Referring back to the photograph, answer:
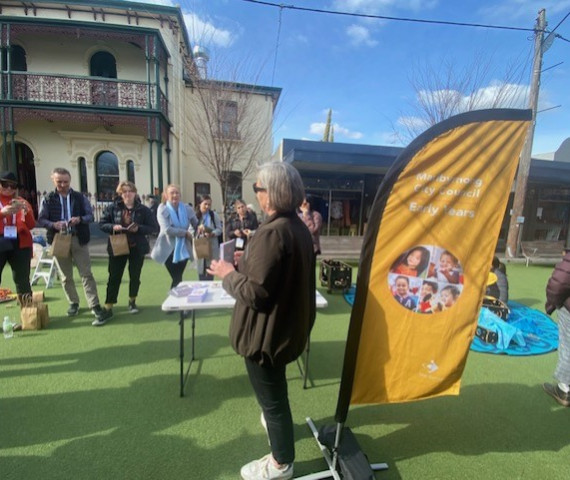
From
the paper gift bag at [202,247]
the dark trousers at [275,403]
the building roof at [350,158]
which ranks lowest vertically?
the dark trousers at [275,403]

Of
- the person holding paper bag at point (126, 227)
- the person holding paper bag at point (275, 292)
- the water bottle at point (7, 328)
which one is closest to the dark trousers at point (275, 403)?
the person holding paper bag at point (275, 292)

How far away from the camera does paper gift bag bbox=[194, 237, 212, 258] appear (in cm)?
408

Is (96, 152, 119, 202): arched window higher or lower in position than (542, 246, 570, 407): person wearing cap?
higher

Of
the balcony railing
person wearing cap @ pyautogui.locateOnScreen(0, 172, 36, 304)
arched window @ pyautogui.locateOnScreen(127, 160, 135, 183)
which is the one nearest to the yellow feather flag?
person wearing cap @ pyautogui.locateOnScreen(0, 172, 36, 304)

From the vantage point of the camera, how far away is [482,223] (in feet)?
5.45

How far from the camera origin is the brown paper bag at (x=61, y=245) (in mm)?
3519

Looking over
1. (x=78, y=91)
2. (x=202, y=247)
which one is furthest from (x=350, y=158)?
(x=78, y=91)

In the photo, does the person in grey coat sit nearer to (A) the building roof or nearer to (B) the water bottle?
(B) the water bottle

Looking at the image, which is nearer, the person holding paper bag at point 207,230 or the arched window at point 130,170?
the person holding paper bag at point 207,230

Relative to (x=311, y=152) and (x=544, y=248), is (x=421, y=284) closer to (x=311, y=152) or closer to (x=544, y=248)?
(x=311, y=152)

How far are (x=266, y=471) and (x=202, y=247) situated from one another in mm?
2920

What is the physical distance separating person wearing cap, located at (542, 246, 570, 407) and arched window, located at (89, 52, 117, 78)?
1405cm

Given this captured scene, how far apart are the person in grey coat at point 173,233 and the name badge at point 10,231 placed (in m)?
1.45

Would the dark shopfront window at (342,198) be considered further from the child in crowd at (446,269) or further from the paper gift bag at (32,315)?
the child in crowd at (446,269)
